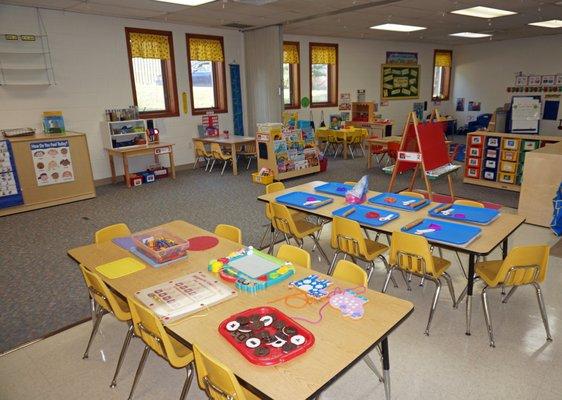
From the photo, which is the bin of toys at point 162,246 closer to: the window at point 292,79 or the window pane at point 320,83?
the window at point 292,79

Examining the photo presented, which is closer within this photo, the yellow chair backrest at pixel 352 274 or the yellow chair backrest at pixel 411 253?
the yellow chair backrest at pixel 352 274

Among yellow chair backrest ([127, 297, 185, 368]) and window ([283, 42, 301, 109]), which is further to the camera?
window ([283, 42, 301, 109])

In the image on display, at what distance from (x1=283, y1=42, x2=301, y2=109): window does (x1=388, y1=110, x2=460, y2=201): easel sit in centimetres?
575

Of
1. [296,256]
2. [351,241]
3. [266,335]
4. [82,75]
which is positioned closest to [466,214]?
[351,241]

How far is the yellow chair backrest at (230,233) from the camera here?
10.2 feet

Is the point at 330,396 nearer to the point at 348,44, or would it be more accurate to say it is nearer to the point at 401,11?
the point at 401,11

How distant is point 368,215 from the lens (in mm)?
3400

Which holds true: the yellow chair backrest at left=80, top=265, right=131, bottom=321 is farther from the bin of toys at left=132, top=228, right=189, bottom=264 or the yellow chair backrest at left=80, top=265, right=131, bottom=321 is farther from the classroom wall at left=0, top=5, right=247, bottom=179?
the classroom wall at left=0, top=5, right=247, bottom=179

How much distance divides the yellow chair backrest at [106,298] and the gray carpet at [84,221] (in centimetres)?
94

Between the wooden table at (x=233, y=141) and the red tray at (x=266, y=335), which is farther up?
the wooden table at (x=233, y=141)

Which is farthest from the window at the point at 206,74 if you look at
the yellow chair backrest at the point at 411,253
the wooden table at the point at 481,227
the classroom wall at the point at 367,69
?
the yellow chair backrest at the point at 411,253

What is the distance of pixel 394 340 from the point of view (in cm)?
288

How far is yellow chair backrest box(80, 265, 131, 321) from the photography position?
7.80 ft

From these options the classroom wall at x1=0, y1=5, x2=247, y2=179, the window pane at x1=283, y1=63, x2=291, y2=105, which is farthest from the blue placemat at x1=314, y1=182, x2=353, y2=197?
the window pane at x1=283, y1=63, x2=291, y2=105
